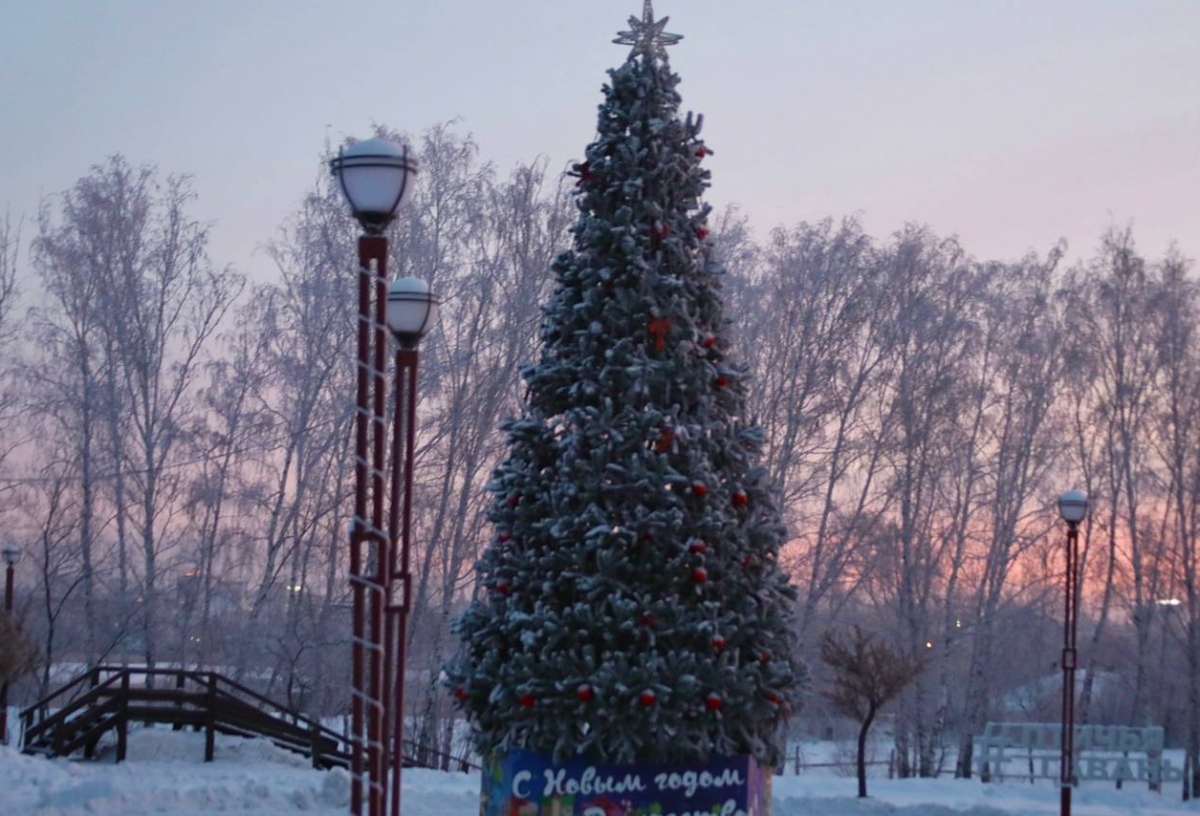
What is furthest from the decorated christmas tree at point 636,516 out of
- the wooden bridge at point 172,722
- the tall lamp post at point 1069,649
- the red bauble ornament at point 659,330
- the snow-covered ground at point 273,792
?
the wooden bridge at point 172,722

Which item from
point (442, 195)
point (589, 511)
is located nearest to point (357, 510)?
point (589, 511)

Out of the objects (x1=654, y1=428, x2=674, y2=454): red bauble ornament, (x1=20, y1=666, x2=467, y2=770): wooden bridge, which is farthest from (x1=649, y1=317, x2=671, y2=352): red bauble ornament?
(x1=20, y1=666, x2=467, y2=770): wooden bridge

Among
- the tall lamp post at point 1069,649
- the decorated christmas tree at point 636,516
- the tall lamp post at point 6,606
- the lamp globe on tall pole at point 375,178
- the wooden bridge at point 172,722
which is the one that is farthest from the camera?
the tall lamp post at point 6,606

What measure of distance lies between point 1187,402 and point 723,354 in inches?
993

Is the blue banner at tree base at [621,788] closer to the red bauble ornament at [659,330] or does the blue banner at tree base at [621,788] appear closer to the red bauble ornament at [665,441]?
the red bauble ornament at [665,441]

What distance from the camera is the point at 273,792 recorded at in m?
15.8

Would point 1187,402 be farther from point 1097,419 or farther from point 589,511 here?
point 589,511

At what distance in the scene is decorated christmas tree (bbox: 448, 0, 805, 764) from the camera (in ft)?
29.5

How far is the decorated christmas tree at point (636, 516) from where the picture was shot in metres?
8.98

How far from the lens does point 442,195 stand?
3142 centimetres

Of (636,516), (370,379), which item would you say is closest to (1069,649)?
(636,516)

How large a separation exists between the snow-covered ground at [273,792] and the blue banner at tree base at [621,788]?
687 centimetres

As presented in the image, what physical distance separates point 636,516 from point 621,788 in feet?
6.04

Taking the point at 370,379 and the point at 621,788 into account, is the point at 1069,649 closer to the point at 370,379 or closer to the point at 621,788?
the point at 621,788
